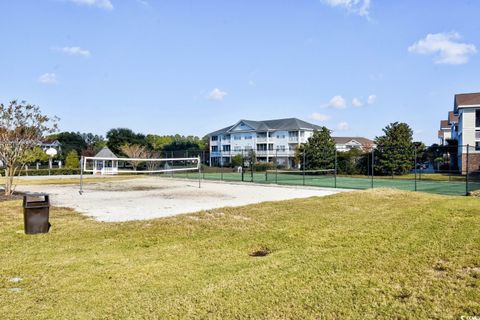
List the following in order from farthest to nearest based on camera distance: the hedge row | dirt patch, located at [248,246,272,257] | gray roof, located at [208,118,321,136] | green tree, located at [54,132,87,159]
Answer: green tree, located at [54,132,87,159] < gray roof, located at [208,118,321,136] < the hedge row < dirt patch, located at [248,246,272,257]

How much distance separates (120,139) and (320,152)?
33519 millimetres

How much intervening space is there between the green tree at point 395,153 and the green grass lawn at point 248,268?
2461 centimetres

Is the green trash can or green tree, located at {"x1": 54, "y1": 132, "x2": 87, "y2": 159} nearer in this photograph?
the green trash can

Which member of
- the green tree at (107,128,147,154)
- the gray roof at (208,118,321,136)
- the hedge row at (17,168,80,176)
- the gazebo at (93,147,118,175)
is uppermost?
the gray roof at (208,118,321,136)

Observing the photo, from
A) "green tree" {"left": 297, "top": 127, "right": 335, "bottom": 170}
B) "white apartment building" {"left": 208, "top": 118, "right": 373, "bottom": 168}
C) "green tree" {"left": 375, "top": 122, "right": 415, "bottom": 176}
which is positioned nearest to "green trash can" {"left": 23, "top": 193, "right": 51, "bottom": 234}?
"green tree" {"left": 297, "top": 127, "right": 335, "bottom": 170}

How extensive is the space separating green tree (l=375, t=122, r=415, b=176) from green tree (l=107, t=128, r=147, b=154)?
35.8m

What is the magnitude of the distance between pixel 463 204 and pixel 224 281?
7685mm

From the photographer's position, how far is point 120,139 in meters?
54.5

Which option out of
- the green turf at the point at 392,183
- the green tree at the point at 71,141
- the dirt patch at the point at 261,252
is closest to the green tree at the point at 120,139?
the green tree at the point at 71,141

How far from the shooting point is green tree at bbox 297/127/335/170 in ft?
105

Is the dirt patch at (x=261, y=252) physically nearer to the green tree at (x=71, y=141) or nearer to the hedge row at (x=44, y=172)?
the hedge row at (x=44, y=172)

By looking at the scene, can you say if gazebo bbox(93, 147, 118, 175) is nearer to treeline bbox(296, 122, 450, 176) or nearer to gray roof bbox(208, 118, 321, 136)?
treeline bbox(296, 122, 450, 176)

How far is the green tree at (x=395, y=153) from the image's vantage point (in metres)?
31.3

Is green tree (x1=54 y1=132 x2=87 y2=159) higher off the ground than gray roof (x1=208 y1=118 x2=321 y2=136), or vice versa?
gray roof (x1=208 y1=118 x2=321 y2=136)
